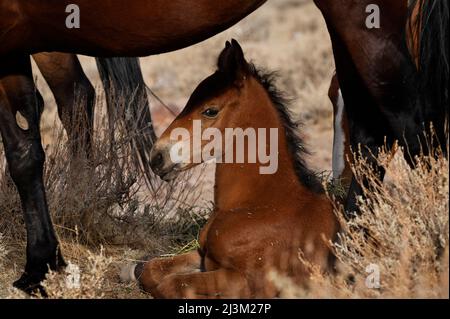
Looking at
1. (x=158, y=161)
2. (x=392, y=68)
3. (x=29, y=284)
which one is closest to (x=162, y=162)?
(x=158, y=161)

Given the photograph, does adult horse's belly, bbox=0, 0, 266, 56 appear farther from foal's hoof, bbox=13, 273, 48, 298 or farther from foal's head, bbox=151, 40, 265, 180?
foal's hoof, bbox=13, 273, 48, 298

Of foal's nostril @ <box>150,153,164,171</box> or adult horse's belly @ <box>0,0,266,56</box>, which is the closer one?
adult horse's belly @ <box>0,0,266,56</box>

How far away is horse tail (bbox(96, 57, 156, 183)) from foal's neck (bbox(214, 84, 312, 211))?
53.5 inches

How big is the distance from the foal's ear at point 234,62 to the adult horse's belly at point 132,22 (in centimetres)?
13

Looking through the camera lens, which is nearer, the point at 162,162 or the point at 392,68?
the point at 392,68

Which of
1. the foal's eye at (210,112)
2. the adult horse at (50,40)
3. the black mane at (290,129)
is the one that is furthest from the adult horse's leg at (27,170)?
the black mane at (290,129)

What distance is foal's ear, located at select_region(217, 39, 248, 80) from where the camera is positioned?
4.79 meters

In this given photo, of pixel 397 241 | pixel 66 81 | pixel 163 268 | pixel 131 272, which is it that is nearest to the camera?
pixel 397 241

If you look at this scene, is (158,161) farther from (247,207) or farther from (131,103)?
(131,103)

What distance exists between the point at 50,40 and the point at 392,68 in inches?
64.4

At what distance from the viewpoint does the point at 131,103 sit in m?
6.44

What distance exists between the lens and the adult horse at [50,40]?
4.60 meters

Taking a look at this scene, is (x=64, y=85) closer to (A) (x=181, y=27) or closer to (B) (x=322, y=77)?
(A) (x=181, y=27)

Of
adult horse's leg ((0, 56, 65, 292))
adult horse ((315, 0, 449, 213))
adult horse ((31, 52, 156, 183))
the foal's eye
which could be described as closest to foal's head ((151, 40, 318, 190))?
the foal's eye
